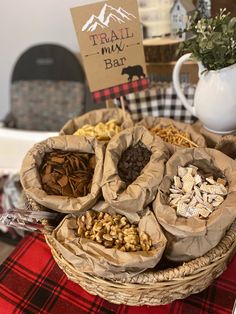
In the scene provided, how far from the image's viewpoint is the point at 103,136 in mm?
869

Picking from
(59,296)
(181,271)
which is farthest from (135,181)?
(59,296)

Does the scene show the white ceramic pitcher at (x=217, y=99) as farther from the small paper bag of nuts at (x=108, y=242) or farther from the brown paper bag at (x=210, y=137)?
the small paper bag of nuts at (x=108, y=242)

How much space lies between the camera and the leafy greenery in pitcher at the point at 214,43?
0.76 meters

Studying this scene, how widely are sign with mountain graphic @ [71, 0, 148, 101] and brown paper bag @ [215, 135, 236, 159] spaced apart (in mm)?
268

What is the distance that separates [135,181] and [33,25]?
4.00 ft

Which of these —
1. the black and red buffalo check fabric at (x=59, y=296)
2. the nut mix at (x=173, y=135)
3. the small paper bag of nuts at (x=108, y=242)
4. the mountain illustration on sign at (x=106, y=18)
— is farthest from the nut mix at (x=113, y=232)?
the mountain illustration on sign at (x=106, y=18)

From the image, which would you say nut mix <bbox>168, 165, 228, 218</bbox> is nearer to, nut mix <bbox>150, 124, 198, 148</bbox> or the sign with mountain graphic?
nut mix <bbox>150, 124, 198, 148</bbox>

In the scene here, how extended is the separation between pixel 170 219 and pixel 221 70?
39 centimetres

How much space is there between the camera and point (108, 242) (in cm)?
66

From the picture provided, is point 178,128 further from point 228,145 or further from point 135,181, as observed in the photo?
point 135,181

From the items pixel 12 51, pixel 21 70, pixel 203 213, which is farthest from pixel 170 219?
pixel 12 51

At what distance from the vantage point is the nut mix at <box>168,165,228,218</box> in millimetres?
661

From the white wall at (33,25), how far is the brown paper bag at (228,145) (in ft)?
3.04

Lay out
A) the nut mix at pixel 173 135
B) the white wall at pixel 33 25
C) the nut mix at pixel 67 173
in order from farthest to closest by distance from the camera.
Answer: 1. the white wall at pixel 33 25
2. the nut mix at pixel 173 135
3. the nut mix at pixel 67 173
